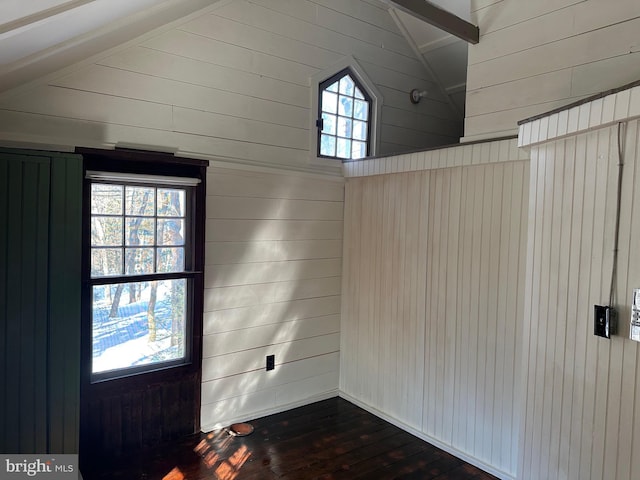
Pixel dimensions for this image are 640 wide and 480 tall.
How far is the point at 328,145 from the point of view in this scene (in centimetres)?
381

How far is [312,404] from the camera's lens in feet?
12.3

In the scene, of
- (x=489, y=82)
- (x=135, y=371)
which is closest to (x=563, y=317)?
(x=489, y=82)

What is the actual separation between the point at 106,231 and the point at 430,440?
267 centimetres

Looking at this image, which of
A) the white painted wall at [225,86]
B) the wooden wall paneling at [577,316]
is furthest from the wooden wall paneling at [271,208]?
the wooden wall paneling at [577,316]

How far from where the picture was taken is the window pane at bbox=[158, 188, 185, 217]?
2939mm

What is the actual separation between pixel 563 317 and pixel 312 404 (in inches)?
93.9

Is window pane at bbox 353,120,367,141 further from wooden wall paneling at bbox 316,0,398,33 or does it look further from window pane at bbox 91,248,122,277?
window pane at bbox 91,248,122,277

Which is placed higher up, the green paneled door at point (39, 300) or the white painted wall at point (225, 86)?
the white painted wall at point (225, 86)

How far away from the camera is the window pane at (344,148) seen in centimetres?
389

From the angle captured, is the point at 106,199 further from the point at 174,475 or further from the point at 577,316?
the point at 577,316

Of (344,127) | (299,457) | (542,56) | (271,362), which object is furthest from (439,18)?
(299,457)

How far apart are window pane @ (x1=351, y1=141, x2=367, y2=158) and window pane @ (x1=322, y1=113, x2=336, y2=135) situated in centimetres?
26

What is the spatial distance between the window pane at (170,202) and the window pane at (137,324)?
476mm

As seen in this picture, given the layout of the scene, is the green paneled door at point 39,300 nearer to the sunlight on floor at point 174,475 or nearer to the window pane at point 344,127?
the sunlight on floor at point 174,475
